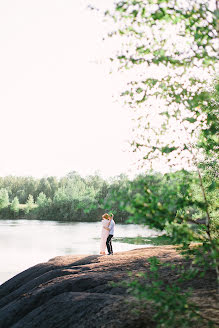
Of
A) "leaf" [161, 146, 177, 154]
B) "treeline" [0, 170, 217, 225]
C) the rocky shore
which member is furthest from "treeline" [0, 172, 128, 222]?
"leaf" [161, 146, 177, 154]

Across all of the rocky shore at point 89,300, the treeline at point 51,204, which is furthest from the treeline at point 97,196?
the rocky shore at point 89,300

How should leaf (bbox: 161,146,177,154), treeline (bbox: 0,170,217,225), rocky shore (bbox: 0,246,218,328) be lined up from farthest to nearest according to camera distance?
rocky shore (bbox: 0,246,218,328) < leaf (bbox: 161,146,177,154) < treeline (bbox: 0,170,217,225)

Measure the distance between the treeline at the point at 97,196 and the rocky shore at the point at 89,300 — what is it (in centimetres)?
148

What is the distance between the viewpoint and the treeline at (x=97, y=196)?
4219mm

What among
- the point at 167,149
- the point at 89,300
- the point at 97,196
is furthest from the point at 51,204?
the point at 167,149

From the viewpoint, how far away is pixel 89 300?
7.21 meters

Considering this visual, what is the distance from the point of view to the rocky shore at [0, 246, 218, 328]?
6121 mm

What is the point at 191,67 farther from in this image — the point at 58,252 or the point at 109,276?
the point at 58,252

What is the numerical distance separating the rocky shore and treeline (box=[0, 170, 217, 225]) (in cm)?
148

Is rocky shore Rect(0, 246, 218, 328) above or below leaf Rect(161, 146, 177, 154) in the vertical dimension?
below

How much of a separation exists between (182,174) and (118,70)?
176cm

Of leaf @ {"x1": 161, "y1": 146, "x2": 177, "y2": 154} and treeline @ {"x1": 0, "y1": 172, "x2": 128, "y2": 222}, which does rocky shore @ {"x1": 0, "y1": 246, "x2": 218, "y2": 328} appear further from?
treeline @ {"x1": 0, "y1": 172, "x2": 128, "y2": 222}

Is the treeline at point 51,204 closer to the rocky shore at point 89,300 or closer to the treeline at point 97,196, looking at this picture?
the treeline at point 97,196

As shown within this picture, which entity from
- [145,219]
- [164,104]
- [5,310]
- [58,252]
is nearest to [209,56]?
[164,104]
